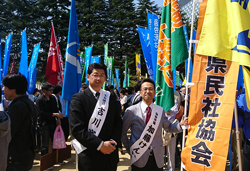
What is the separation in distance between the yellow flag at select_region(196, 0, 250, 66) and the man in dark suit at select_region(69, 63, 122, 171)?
135cm

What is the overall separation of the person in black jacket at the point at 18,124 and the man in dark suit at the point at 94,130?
1.82 feet

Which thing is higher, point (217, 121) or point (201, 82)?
point (201, 82)

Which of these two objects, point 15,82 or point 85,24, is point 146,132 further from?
point 85,24

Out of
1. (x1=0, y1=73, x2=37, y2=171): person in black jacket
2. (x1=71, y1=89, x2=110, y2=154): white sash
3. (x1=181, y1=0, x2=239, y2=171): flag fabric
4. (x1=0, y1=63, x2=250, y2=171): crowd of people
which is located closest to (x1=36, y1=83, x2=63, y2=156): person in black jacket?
(x1=0, y1=63, x2=250, y2=171): crowd of people

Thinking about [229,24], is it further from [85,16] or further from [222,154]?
[85,16]

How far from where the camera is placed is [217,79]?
248 centimetres

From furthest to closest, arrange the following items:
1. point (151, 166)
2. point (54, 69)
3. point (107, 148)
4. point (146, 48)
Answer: point (146, 48), point (54, 69), point (151, 166), point (107, 148)

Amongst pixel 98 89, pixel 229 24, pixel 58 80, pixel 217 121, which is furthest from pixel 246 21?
pixel 58 80

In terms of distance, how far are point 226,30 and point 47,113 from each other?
401 centimetres

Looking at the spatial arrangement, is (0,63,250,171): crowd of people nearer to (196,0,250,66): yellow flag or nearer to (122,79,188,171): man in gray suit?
(122,79,188,171): man in gray suit

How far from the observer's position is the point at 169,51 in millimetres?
3775

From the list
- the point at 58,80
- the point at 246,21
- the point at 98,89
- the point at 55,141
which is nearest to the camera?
the point at 246,21

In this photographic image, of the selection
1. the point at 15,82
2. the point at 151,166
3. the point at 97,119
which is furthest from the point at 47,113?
the point at 151,166

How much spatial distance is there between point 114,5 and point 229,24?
31843 millimetres
